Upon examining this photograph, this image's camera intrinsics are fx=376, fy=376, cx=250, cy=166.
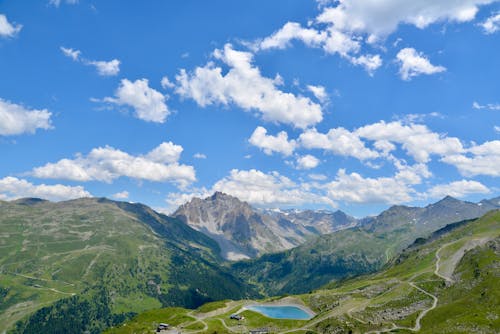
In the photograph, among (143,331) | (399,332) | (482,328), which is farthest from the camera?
(143,331)

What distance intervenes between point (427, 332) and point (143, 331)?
131 metres

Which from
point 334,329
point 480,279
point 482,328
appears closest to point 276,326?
point 334,329

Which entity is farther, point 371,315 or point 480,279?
point 480,279

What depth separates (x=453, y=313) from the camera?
161 metres

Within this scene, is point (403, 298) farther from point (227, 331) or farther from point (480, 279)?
point (227, 331)

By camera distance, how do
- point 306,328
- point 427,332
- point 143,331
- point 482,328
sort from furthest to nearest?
point 143,331
point 306,328
point 427,332
point 482,328

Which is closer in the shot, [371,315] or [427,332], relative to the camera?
[427,332]

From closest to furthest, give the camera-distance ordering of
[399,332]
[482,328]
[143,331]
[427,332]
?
[482,328] < [427,332] < [399,332] < [143,331]

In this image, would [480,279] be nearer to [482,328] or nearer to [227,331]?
[482,328]

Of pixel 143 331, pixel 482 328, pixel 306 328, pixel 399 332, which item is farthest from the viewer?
pixel 143 331

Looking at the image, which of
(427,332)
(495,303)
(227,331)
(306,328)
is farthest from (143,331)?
(495,303)

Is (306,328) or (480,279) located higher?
(480,279)

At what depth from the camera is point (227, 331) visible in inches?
6973

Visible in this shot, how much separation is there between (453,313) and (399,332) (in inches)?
1031
